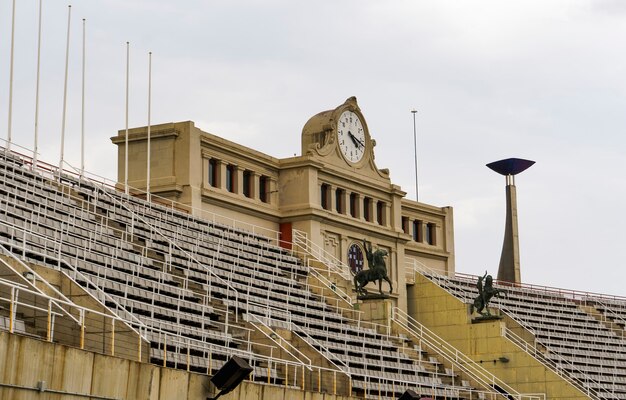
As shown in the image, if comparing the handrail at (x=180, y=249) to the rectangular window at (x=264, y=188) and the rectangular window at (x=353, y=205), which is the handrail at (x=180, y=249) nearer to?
the rectangular window at (x=264, y=188)

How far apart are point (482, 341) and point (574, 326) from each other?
9827mm

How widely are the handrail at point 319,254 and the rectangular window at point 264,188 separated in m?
1.86

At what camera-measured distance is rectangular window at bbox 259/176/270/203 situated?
4975cm

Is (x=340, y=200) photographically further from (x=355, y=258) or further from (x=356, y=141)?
(x=356, y=141)

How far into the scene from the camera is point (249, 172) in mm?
48906

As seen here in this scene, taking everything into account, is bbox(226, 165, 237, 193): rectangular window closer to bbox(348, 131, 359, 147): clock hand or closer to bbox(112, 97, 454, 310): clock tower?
bbox(112, 97, 454, 310): clock tower

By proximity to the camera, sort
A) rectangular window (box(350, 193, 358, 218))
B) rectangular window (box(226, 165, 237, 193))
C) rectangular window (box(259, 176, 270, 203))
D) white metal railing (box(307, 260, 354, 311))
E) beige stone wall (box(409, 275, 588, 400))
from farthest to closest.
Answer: rectangular window (box(350, 193, 358, 218)) < rectangular window (box(259, 176, 270, 203)) < rectangular window (box(226, 165, 237, 193)) < beige stone wall (box(409, 275, 588, 400)) < white metal railing (box(307, 260, 354, 311))

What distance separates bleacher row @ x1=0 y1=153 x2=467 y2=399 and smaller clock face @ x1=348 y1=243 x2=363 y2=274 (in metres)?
4.60

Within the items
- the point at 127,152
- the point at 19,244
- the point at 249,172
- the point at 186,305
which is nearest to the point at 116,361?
the point at 19,244

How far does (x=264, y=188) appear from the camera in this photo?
5000cm

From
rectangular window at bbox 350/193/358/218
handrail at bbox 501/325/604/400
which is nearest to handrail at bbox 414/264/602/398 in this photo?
handrail at bbox 501/325/604/400

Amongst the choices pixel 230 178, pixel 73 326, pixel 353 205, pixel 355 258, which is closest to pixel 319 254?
pixel 355 258

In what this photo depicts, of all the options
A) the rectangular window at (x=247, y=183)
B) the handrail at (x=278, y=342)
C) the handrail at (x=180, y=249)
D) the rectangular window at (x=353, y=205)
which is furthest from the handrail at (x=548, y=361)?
the handrail at (x=278, y=342)

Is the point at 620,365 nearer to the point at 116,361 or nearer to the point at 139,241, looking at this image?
the point at 139,241
